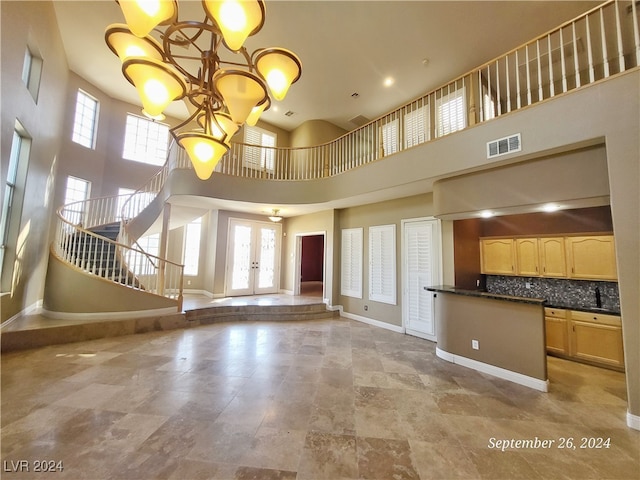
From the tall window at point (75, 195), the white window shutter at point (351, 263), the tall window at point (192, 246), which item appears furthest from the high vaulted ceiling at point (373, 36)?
the tall window at point (192, 246)

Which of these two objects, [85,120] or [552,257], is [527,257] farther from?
[85,120]

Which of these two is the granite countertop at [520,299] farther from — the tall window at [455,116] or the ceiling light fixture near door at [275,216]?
the ceiling light fixture near door at [275,216]

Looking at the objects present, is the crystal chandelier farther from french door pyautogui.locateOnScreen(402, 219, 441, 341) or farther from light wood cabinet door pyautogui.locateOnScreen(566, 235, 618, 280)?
light wood cabinet door pyautogui.locateOnScreen(566, 235, 618, 280)

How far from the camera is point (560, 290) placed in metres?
4.24

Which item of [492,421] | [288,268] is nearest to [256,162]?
[288,268]

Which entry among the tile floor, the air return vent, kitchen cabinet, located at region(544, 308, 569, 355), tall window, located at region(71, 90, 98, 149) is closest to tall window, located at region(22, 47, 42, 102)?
tall window, located at region(71, 90, 98, 149)

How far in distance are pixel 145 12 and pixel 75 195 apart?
7.20 m

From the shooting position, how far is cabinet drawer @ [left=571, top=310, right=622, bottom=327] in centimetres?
350

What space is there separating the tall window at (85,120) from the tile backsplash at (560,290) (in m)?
10.4

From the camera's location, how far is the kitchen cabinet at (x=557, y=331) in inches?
153

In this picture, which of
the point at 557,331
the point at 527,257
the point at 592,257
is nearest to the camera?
the point at 592,257

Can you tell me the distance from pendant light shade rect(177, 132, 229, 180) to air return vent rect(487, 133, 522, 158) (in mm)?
3292

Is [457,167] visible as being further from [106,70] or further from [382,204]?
[106,70]

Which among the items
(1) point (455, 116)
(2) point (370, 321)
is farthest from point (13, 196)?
(1) point (455, 116)
